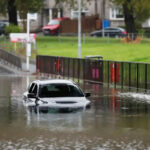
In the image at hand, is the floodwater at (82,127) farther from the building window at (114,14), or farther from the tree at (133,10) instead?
the building window at (114,14)

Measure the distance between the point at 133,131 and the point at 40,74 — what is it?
32.7 meters

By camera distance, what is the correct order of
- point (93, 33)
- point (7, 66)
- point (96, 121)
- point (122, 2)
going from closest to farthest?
point (96, 121)
point (7, 66)
point (122, 2)
point (93, 33)

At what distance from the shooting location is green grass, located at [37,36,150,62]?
60650 millimetres

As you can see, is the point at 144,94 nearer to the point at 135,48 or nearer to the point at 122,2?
the point at 135,48

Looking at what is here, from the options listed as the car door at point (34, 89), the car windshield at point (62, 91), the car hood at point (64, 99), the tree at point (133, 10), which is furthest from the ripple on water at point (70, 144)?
the tree at point (133, 10)

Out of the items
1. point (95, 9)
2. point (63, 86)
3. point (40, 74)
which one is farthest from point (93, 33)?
point (63, 86)

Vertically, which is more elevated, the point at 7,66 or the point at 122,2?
the point at 122,2

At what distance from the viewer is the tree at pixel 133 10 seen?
7275cm

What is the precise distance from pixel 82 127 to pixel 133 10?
2364 inches

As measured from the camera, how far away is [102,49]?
2660 inches

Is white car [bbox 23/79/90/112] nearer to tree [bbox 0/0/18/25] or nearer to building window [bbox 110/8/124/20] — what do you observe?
tree [bbox 0/0/18/25]

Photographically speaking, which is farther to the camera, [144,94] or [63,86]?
[144,94]

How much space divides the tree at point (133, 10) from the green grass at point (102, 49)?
7.94 feet

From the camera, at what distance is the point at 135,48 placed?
66.8m
